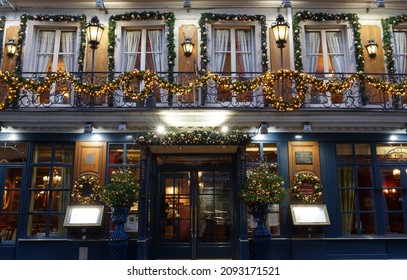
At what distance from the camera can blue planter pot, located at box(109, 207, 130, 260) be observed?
27.9 feet

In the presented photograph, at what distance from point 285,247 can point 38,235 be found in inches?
242

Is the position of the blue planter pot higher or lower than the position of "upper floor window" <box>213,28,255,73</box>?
lower

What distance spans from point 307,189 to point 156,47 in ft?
18.4

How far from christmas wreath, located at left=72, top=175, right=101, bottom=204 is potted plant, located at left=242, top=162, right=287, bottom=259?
3.67 metres

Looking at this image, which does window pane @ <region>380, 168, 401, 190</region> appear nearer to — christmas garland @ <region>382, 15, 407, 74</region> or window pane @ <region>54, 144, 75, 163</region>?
christmas garland @ <region>382, 15, 407, 74</region>

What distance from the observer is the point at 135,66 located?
10.6 meters

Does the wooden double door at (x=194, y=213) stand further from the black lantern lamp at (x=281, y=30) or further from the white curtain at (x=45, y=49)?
the white curtain at (x=45, y=49)

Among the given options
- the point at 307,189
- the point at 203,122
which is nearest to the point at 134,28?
the point at 203,122

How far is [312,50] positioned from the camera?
34.8 feet

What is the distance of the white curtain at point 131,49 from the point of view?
34.6 ft

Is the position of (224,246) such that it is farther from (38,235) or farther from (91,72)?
(91,72)

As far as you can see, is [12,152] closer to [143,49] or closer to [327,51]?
[143,49]

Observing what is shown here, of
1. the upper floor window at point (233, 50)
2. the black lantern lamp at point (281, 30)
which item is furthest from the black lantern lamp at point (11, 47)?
the black lantern lamp at point (281, 30)

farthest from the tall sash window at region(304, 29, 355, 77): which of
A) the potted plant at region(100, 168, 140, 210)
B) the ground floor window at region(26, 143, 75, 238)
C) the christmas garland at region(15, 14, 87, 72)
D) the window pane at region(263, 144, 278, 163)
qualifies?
the ground floor window at region(26, 143, 75, 238)
